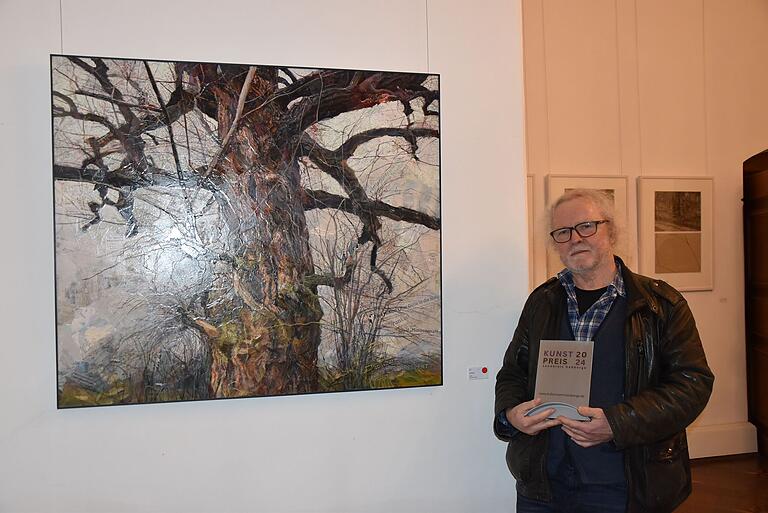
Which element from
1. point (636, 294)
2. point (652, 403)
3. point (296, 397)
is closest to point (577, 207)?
point (636, 294)

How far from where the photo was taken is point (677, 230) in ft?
17.4

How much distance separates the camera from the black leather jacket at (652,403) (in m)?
2.21

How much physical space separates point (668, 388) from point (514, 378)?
61 centimetres

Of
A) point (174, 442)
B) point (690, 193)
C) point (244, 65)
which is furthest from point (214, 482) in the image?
point (690, 193)

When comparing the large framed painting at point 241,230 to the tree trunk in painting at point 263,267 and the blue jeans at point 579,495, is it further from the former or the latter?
the blue jeans at point 579,495

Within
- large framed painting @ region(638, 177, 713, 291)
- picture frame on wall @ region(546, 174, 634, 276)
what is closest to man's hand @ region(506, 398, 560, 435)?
picture frame on wall @ region(546, 174, 634, 276)

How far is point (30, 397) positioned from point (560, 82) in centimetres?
435

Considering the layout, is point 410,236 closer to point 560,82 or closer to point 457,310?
point 457,310

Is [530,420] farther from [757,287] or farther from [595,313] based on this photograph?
[757,287]

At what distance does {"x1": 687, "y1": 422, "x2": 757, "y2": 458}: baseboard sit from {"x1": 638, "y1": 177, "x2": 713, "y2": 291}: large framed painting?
3.98ft

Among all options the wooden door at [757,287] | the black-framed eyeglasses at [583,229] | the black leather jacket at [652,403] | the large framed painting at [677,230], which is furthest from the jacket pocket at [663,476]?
the wooden door at [757,287]

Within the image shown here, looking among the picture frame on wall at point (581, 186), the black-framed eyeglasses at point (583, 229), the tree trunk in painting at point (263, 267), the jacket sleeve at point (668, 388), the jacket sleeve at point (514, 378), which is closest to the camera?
the jacket sleeve at point (668, 388)

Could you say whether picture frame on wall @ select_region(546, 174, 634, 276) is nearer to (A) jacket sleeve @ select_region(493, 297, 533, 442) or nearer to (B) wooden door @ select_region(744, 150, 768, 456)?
(B) wooden door @ select_region(744, 150, 768, 456)

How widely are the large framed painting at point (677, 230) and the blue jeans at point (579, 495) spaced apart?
10.9ft
